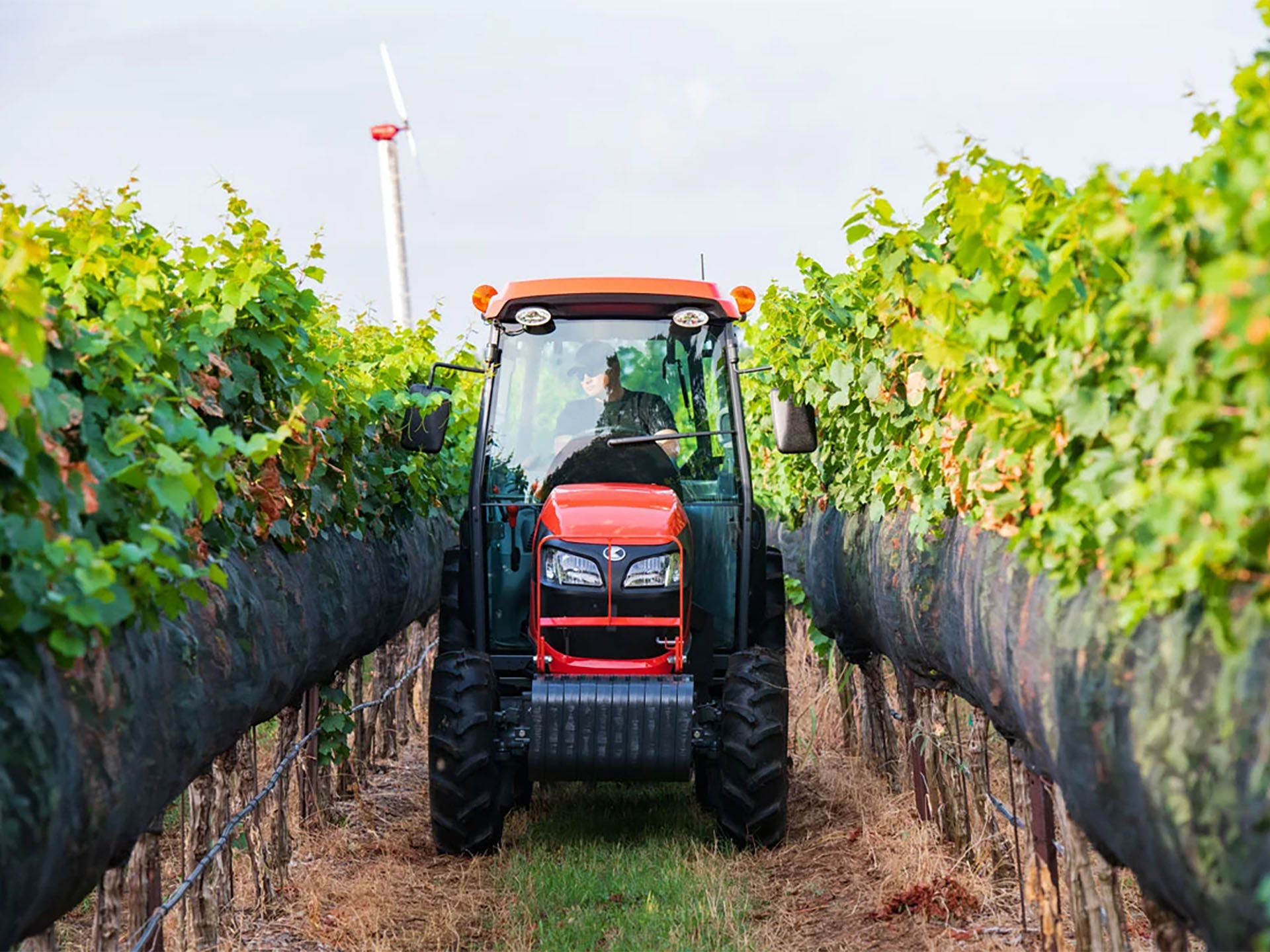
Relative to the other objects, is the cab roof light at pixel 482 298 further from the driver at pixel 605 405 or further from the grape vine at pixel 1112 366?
the grape vine at pixel 1112 366

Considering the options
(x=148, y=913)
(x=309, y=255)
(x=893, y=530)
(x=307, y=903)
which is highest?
(x=309, y=255)

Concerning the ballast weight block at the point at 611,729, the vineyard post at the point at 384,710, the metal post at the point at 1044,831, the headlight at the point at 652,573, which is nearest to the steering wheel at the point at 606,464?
the headlight at the point at 652,573

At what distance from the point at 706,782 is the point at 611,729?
4.08 ft

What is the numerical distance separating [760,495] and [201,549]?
11.4 metres

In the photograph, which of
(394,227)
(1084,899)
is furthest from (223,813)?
(394,227)

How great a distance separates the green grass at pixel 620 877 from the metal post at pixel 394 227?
60.2 feet

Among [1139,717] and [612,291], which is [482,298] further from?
[1139,717]

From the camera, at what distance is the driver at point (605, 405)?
23.5 feet

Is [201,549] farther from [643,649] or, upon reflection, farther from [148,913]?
[643,649]

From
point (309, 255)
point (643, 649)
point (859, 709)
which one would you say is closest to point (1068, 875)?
point (643, 649)

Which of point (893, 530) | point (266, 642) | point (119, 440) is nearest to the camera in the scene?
point (119, 440)

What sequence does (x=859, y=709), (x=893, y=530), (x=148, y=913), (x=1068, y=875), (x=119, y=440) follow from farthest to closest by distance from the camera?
(x=859, y=709)
(x=893, y=530)
(x=148, y=913)
(x=1068, y=875)
(x=119, y=440)

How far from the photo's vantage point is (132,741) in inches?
152

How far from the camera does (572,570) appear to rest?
6883 mm
